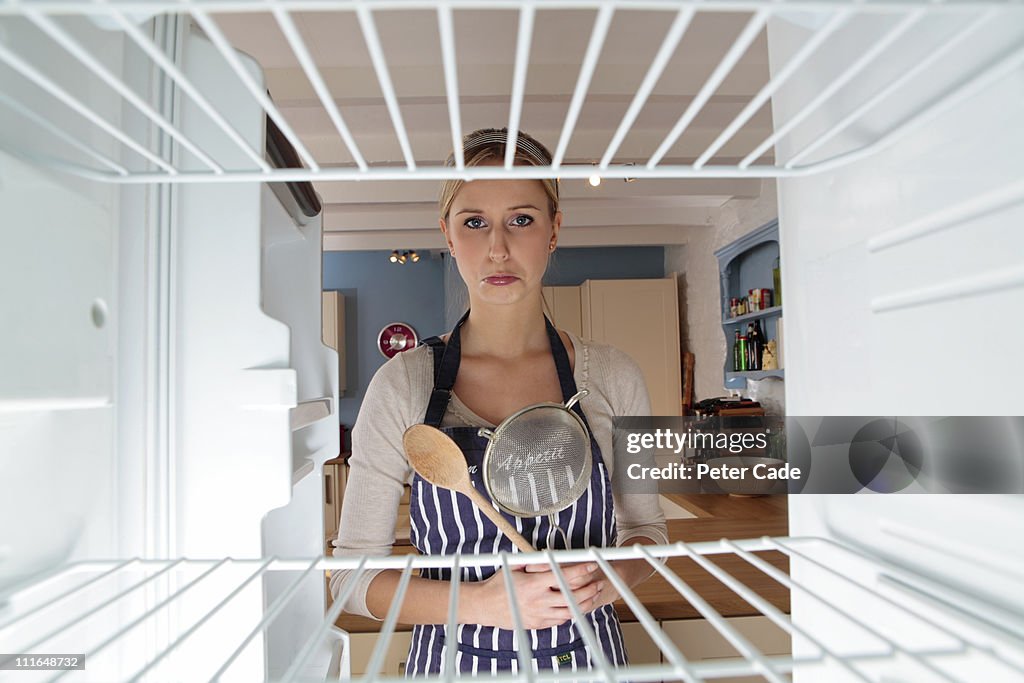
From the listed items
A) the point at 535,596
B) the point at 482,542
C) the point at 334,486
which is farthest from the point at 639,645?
the point at 334,486

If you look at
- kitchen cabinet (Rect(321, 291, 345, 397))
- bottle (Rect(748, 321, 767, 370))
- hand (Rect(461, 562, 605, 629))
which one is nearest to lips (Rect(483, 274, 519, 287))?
hand (Rect(461, 562, 605, 629))

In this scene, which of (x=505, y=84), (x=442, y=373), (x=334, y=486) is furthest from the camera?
(x=334, y=486)

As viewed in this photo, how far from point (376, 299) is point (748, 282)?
3.29m

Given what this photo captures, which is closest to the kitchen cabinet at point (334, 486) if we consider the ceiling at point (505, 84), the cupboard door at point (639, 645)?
the ceiling at point (505, 84)

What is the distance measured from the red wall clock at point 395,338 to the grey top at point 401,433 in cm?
473

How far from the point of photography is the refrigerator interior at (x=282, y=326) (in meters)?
0.35

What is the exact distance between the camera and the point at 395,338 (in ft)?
19.6

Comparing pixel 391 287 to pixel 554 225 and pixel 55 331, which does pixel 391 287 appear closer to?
pixel 554 225

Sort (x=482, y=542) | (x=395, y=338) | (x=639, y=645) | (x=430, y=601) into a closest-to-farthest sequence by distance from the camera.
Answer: (x=430, y=601) < (x=482, y=542) < (x=639, y=645) < (x=395, y=338)

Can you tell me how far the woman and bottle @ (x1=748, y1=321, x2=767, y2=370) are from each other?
3.10 meters

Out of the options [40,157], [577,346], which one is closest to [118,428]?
[40,157]

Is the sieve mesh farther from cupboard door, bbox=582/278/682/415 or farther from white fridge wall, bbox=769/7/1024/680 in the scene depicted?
cupboard door, bbox=582/278/682/415

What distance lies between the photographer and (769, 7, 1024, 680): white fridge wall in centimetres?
40

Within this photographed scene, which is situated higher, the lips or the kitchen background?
the kitchen background
